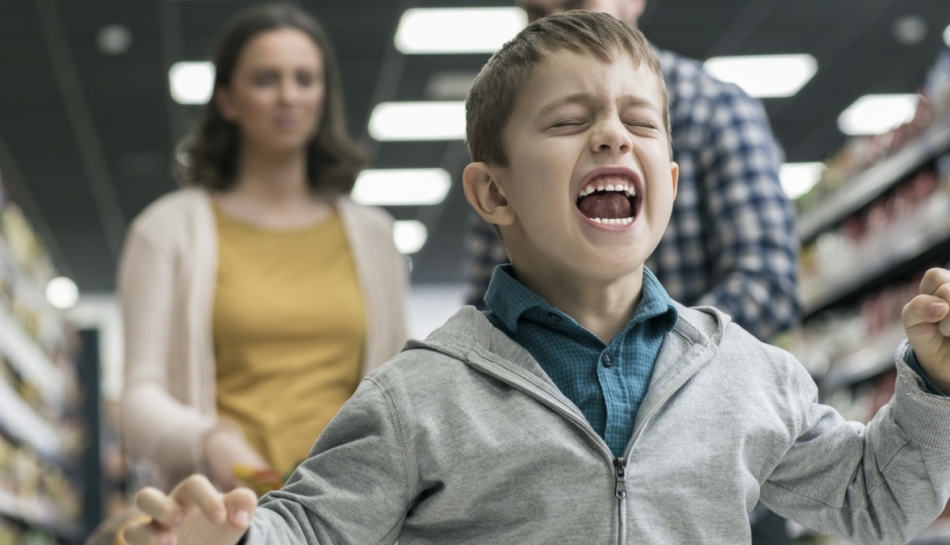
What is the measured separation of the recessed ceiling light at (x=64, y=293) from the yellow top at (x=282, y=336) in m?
12.7

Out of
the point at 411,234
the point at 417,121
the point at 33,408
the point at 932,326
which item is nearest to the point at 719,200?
the point at 932,326

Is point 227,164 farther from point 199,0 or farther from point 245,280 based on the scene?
point 199,0

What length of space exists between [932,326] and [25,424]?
184 inches

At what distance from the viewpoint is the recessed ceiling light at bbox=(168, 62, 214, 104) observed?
841cm

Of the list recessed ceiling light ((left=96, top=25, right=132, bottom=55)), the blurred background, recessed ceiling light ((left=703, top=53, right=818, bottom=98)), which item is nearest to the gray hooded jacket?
the blurred background

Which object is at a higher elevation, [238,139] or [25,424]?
[238,139]

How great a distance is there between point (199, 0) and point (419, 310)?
8.46 meters

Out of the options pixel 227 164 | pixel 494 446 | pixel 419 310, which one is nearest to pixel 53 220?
pixel 419 310

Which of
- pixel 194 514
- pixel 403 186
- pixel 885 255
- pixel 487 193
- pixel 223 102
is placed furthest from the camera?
pixel 403 186

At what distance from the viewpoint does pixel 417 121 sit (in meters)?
9.68

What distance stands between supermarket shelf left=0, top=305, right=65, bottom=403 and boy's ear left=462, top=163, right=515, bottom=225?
380cm

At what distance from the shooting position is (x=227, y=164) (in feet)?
8.41

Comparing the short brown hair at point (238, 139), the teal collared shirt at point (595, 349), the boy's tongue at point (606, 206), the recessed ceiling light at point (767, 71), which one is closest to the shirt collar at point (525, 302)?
the teal collared shirt at point (595, 349)

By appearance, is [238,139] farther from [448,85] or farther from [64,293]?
[64,293]
